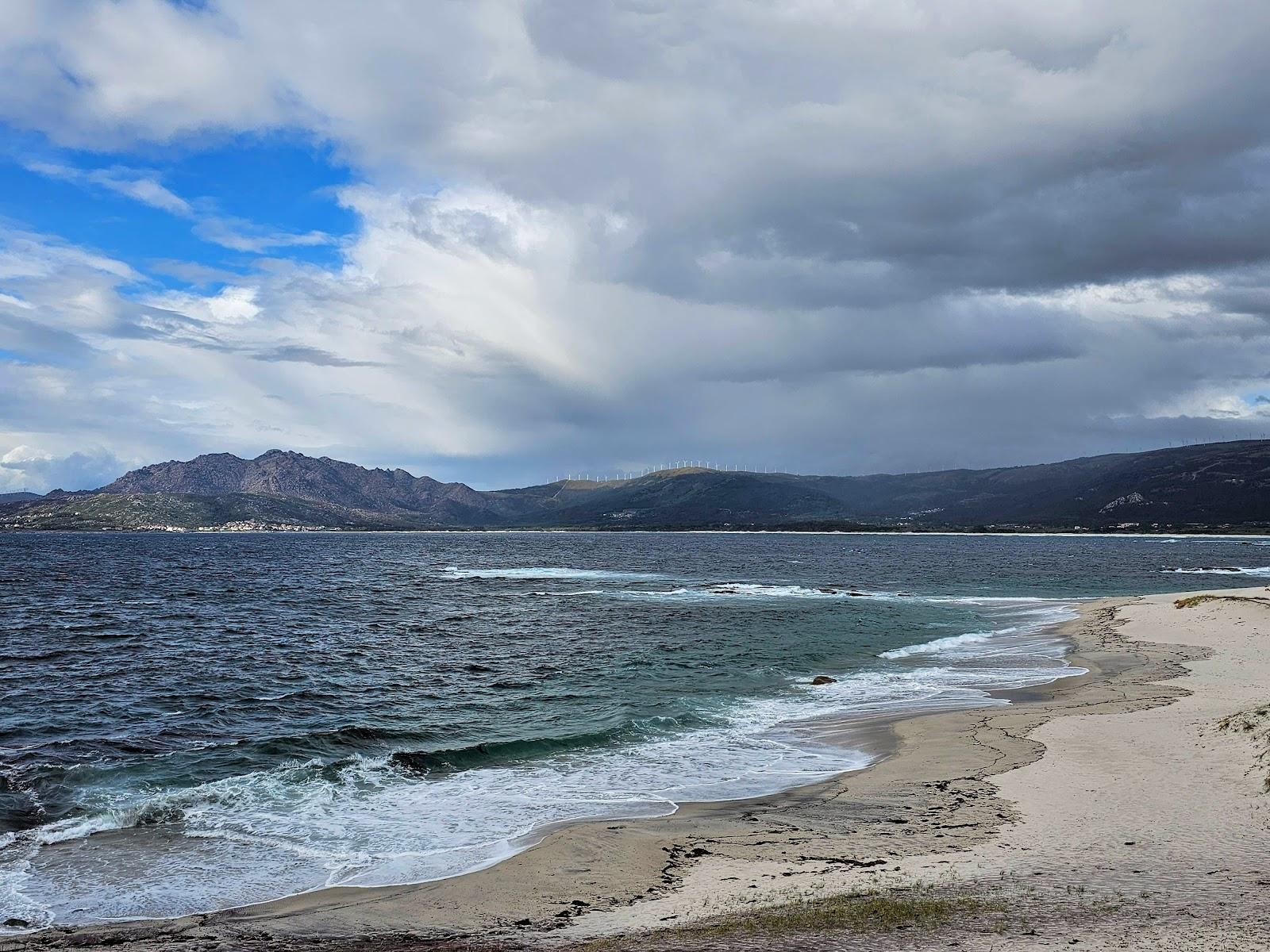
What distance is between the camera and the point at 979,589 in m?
80.1

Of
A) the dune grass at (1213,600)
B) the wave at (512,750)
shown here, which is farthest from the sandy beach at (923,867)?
the dune grass at (1213,600)

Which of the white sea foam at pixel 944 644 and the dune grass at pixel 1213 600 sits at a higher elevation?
the dune grass at pixel 1213 600

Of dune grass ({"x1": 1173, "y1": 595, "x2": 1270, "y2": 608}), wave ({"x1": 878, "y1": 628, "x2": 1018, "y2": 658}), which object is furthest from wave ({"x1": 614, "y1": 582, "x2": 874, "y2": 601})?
dune grass ({"x1": 1173, "y1": 595, "x2": 1270, "y2": 608})

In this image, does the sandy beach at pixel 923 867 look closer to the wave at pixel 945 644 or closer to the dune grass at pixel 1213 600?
the wave at pixel 945 644

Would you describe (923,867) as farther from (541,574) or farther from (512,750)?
(541,574)

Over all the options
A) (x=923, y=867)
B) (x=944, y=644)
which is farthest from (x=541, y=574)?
(x=923, y=867)

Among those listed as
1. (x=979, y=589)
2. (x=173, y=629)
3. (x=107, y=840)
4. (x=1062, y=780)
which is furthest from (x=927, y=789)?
(x=979, y=589)

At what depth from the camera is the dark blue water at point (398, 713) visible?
52.0ft

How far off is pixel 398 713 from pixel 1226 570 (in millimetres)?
108129

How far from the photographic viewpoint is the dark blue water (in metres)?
15.9

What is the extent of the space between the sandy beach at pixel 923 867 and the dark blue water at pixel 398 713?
1505 mm

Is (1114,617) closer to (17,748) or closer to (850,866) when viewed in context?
(850,866)

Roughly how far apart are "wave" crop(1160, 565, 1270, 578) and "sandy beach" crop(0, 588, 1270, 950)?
90148 mm

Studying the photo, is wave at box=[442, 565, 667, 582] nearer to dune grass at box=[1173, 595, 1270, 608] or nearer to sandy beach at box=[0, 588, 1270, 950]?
dune grass at box=[1173, 595, 1270, 608]
